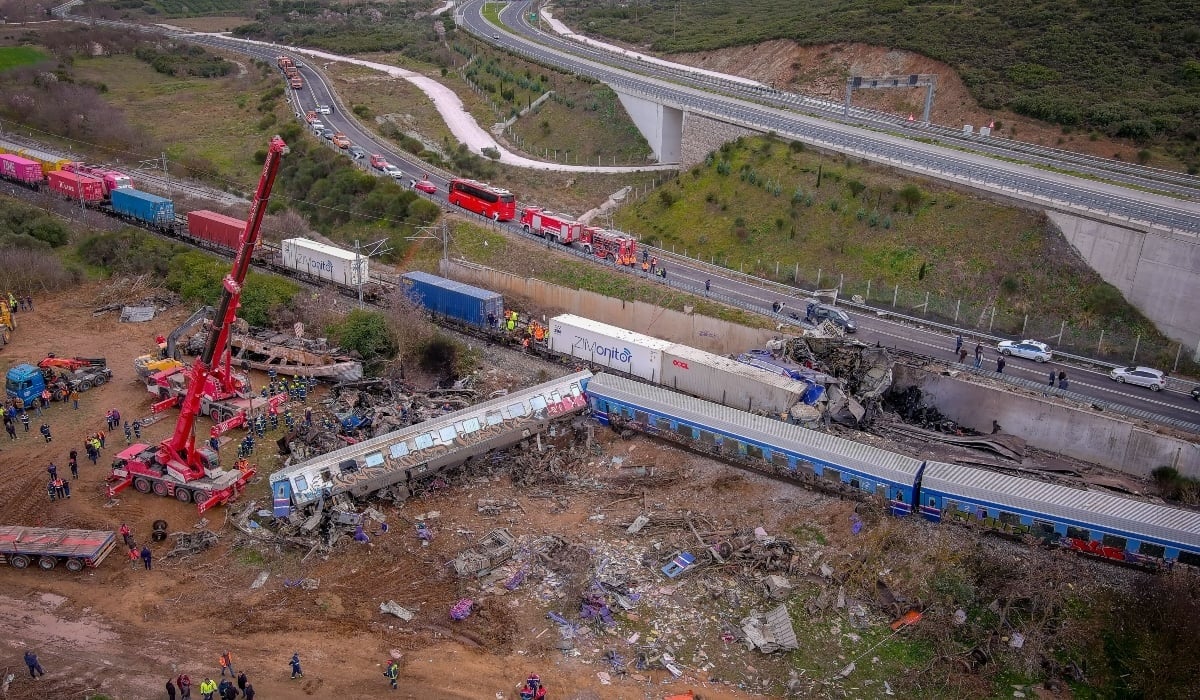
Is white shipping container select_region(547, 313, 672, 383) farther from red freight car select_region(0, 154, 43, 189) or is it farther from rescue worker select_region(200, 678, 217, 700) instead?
red freight car select_region(0, 154, 43, 189)

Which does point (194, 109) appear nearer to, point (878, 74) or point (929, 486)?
point (878, 74)

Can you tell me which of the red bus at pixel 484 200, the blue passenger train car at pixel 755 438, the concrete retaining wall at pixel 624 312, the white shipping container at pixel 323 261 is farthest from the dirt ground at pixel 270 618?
the red bus at pixel 484 200

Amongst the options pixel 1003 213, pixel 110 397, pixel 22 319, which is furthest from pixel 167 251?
pixel 1003 213

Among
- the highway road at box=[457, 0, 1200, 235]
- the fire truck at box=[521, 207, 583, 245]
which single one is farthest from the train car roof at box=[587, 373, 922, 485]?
the highway road at box=[457, 0, 1200, 235]

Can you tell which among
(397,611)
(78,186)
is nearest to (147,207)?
(78,186)

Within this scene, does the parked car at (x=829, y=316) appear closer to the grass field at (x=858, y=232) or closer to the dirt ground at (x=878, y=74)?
the grass field at (x=858, y=232)
